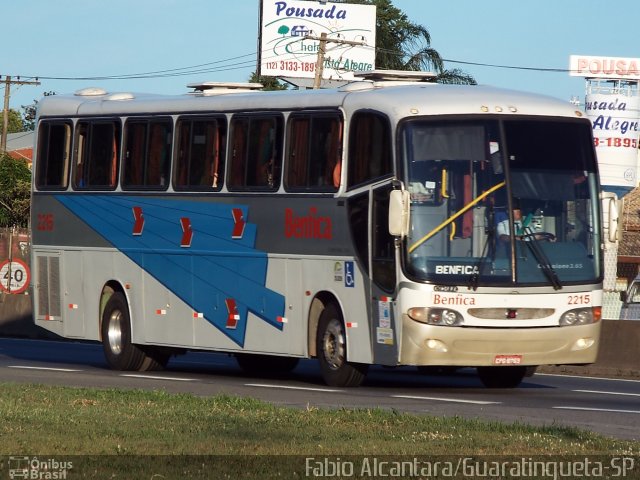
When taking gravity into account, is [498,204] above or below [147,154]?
below

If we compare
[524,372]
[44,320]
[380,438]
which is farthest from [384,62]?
[380,438]

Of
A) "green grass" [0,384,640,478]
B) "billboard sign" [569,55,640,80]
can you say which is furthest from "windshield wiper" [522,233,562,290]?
"billboard sign" [569,55,640,80]

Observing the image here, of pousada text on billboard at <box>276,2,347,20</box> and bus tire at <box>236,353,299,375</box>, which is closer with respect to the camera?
bus tire at <box>236,353,299,375</box>

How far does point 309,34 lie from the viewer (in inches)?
2611

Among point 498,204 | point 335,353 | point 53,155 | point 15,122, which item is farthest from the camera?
point 15,122

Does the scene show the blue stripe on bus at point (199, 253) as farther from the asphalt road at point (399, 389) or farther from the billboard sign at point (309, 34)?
the billboard sign at point (309, 34)

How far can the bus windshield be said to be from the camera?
1820 cm

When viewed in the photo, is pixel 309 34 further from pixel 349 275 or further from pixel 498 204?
pixel 498 204

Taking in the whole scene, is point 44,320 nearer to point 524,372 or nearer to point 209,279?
point 209,279

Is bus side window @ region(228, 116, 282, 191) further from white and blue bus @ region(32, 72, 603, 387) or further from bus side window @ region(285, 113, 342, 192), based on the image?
bus side window @ region(285, 113, 342, 192)

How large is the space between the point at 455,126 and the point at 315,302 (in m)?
3.02

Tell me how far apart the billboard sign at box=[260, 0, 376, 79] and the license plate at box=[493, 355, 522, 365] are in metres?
48.1

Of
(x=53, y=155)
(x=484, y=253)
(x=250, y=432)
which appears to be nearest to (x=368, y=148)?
(x=484, y=253)

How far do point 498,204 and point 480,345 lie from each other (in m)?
1.63
